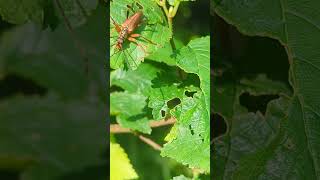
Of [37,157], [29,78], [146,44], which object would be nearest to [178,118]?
[146,44]

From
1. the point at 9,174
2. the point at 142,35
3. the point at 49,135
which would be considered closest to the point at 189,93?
the point at 142,35

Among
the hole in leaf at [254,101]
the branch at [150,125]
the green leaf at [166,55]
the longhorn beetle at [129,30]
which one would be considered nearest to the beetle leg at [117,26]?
the longhorn beetle at [129,30]

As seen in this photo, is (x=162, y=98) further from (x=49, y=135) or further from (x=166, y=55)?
(x=49, y=135)

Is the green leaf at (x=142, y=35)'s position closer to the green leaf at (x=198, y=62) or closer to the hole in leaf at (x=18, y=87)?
the green leaf at (x=198, y=62)

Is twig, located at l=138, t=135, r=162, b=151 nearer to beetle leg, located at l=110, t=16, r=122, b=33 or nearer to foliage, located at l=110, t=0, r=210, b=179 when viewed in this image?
foliage, located at l=110, t=0, r=210, b=179

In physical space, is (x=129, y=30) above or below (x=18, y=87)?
above
